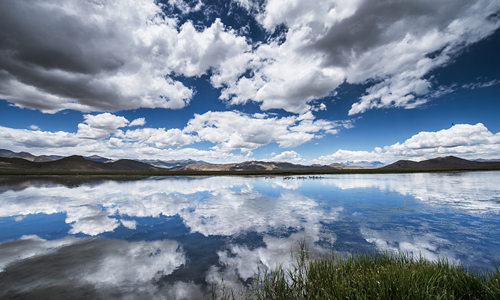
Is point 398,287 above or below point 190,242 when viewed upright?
above

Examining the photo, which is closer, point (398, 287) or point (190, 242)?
point (398, 287)

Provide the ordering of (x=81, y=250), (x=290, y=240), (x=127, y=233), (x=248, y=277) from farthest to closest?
(x=127, y=233), (x=290, y=240), (x=81, y=250), (x=248, y=277)

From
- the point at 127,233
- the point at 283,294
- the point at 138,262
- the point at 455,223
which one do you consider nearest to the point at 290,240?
the point at 283,294

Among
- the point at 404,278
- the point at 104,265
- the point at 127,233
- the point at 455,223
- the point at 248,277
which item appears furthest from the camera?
the point at 455,223

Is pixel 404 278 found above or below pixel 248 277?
above

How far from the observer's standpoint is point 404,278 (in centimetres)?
524

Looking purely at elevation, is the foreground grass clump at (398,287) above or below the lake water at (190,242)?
above

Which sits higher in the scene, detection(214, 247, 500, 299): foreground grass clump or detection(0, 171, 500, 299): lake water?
detection(214, 247, 500, 299): foreground grass clump

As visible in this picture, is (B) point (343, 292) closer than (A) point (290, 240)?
Yes

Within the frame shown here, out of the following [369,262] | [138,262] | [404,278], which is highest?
[404,278]

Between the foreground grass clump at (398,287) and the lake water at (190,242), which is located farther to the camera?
the lake water at (190,242)

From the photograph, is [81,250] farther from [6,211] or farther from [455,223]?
[455,223]

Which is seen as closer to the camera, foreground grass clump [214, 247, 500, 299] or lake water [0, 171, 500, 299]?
foreground grass clump [214, 247, 500, 299]

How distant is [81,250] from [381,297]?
13.1 meters
